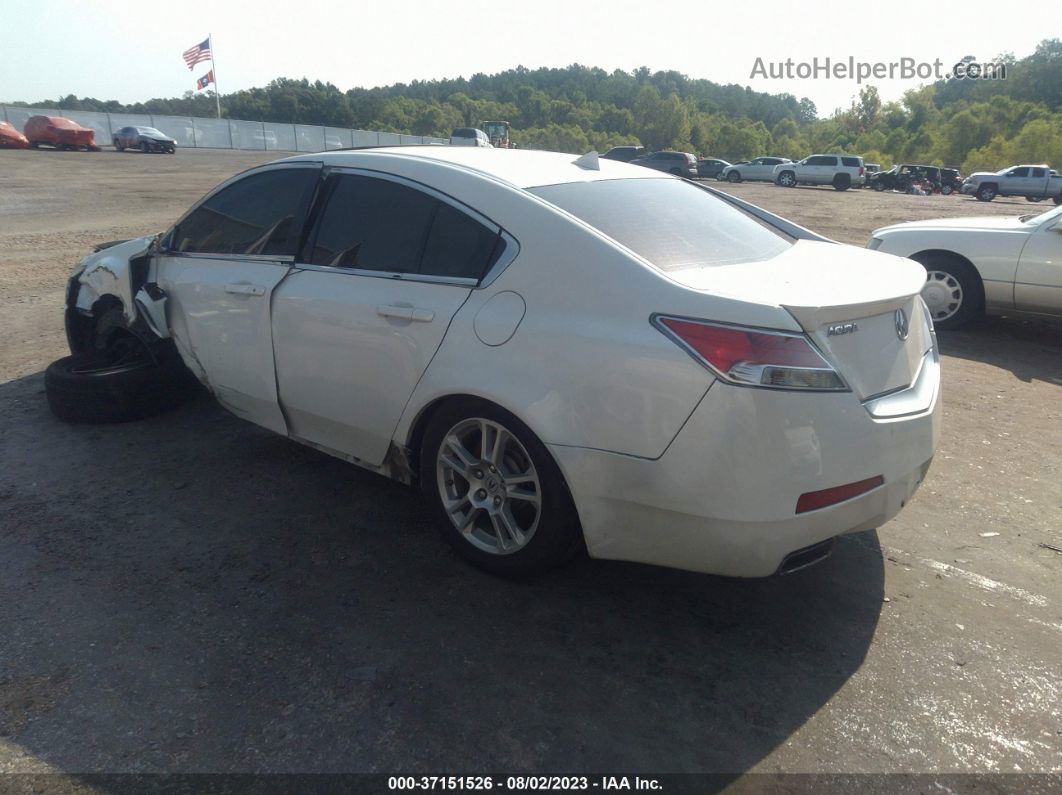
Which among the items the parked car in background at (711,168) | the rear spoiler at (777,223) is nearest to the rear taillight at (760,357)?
the rear spoiler at (777,223)

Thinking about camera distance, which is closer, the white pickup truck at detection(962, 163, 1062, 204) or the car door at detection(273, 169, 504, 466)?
the car door at detection(273, 169, 504, 466)

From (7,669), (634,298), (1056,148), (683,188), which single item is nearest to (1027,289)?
(683,188)

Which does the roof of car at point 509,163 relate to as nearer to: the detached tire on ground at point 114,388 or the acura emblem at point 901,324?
the acura emblem at point 901,324

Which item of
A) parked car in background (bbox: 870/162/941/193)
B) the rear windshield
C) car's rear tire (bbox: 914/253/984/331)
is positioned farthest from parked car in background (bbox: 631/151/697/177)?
the rear windshield

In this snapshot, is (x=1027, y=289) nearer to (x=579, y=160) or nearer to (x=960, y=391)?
(x=960, y=391)

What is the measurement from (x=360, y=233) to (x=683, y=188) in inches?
64.0

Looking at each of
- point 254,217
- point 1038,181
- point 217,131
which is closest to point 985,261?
point 254,217

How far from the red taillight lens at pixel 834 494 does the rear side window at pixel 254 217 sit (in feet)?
8.79

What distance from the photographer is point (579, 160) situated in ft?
12.7

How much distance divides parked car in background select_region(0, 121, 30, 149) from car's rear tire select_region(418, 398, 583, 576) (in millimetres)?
44097

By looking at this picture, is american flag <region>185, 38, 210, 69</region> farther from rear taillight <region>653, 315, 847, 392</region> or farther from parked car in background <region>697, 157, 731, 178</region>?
rear taillight <region>653, 315, 847, 392</region>

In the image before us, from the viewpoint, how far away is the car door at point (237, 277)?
389cm

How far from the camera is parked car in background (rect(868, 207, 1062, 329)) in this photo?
6848 millimetres

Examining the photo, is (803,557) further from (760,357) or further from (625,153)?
(625,153)
